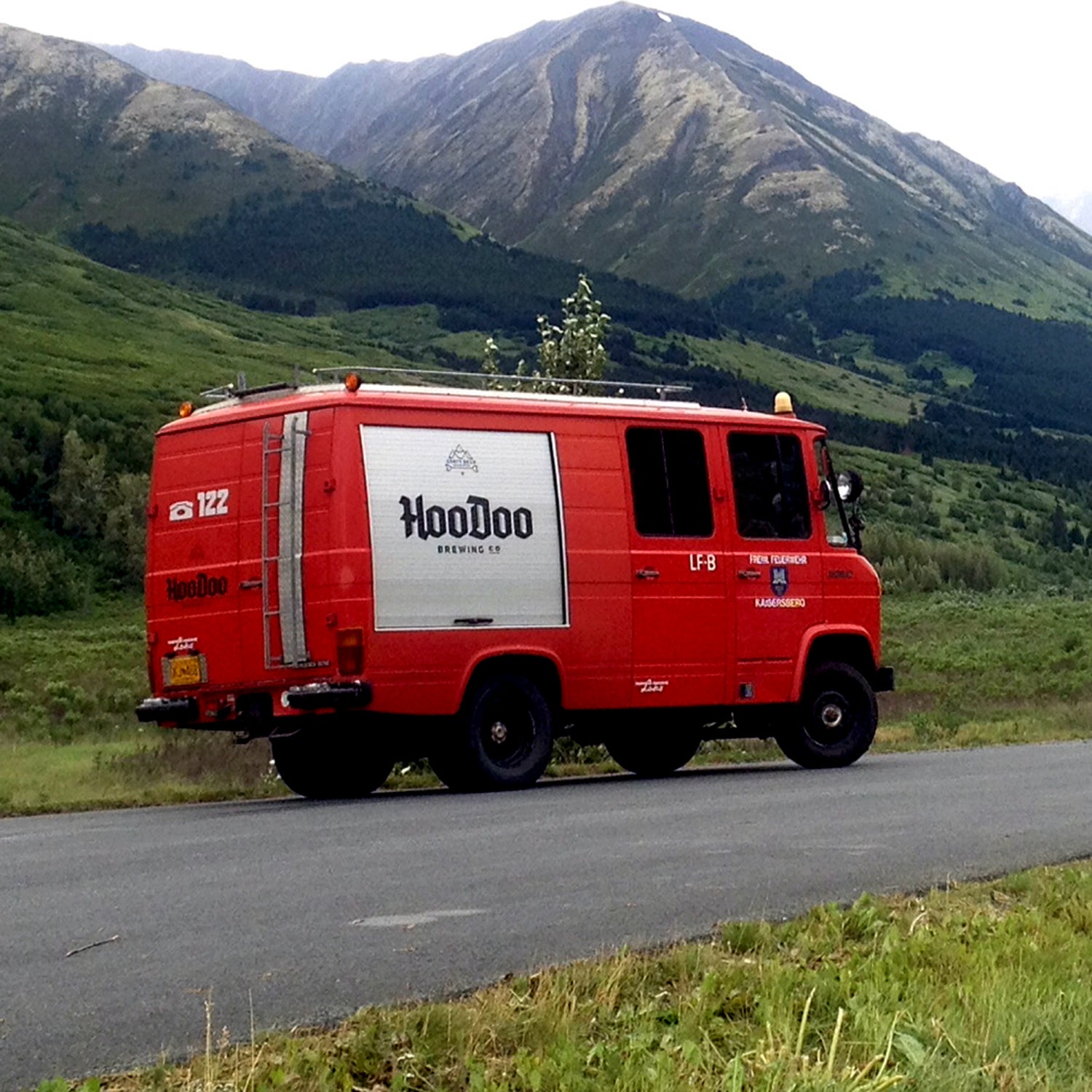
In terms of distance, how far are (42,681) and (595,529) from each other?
106 feet

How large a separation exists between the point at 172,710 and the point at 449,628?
2184 mm

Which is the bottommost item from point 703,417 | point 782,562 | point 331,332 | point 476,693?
point 476,693

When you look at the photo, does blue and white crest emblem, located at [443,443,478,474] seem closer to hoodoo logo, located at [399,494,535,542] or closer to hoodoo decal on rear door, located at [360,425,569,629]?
hoodoo decal on rear door, located at [360,425,569,629]

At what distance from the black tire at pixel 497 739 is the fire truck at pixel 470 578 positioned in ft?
0.06

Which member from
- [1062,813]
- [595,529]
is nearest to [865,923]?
[1062,813]

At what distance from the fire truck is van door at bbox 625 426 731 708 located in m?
0.02

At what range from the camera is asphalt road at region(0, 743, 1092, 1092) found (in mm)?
6262

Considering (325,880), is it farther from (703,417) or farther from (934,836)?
(703,417)

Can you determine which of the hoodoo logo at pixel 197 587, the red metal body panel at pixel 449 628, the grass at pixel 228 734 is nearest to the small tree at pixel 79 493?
the grass at pixel 228 734

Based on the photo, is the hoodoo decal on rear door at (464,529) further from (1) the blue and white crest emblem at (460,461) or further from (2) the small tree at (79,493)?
(2) the small tree at (79,493)

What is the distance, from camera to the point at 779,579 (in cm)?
1638

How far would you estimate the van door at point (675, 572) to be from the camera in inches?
603

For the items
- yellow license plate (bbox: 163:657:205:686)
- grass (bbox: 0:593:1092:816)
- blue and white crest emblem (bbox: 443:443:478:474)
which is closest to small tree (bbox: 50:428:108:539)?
grass (bbox: 0:593:1092:816)

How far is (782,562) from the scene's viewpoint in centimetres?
1642
